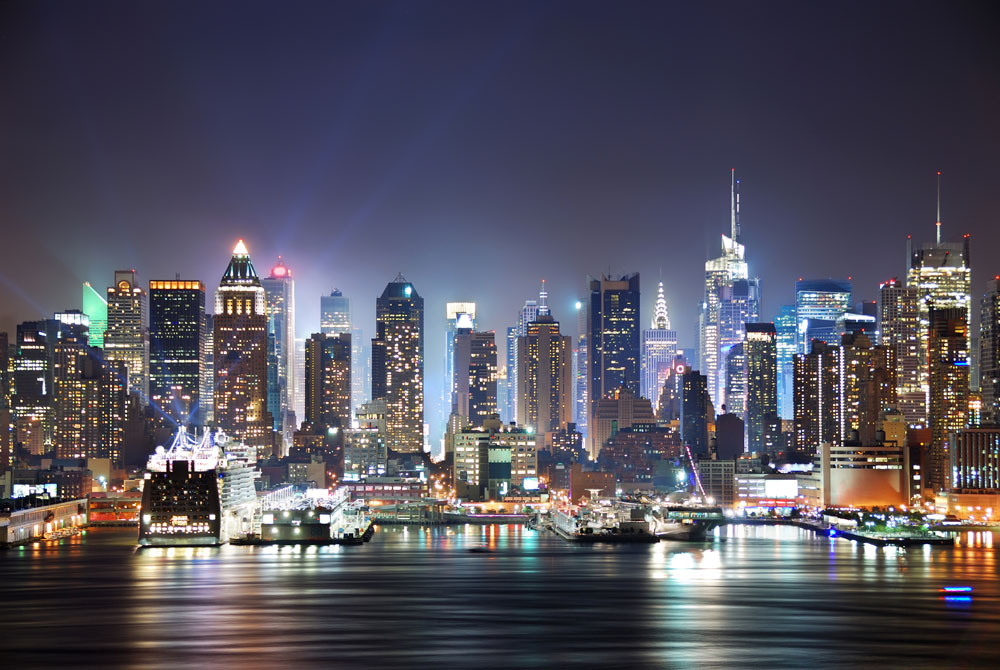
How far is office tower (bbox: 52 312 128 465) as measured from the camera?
160 metres

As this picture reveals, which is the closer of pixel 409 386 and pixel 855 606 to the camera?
pixel 855 606

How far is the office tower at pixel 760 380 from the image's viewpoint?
628 feet

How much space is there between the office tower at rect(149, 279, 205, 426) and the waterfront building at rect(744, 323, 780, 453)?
74.1 m

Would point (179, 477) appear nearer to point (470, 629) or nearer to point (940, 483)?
point (470, 629)

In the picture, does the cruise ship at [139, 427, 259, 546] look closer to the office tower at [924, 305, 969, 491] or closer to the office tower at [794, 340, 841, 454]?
the office tower at [924, 305, 969, 491]

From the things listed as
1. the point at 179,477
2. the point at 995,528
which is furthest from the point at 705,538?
the point at 179,477

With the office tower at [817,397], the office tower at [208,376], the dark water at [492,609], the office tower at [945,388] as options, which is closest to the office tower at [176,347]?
the office tower at [208,376]

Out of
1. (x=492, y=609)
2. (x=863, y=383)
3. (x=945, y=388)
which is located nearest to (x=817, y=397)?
(x=863, y=383)

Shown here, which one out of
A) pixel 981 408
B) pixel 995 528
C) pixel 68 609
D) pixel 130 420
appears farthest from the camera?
pixel 130 420

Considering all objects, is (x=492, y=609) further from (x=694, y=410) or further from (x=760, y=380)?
(x=760, y=380)

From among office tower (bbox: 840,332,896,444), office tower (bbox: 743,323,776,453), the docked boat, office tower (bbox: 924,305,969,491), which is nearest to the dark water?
the docked boat

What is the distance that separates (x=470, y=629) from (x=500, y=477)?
84.7m

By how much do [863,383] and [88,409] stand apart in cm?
8840

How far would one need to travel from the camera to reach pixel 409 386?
195125 mm
